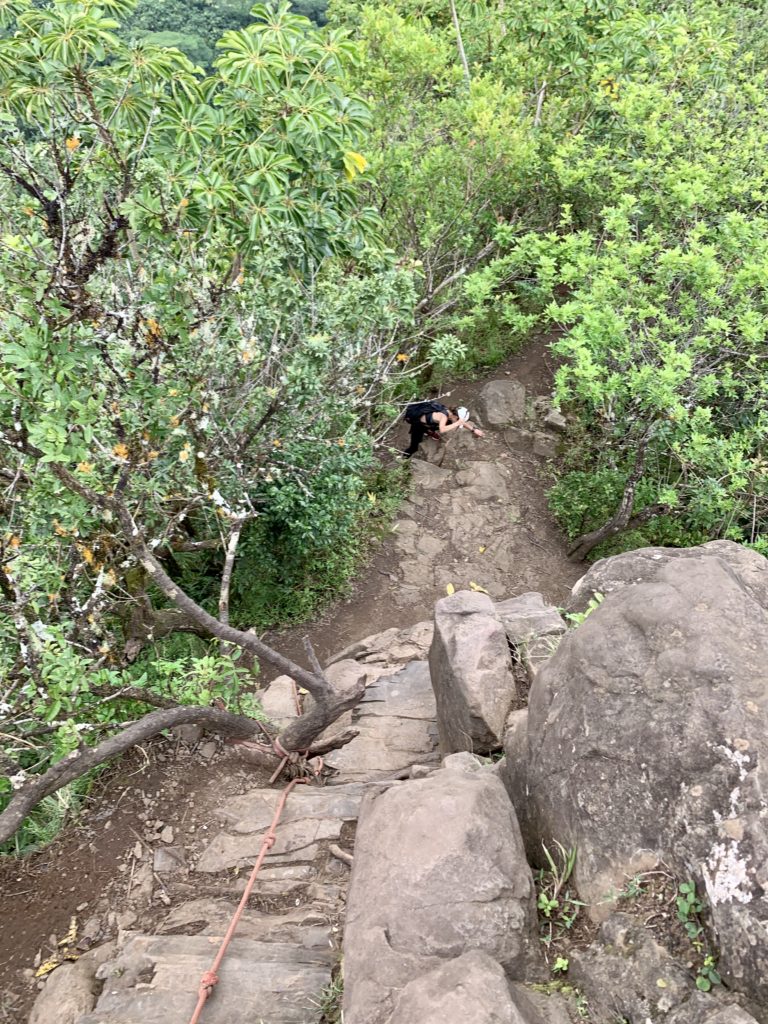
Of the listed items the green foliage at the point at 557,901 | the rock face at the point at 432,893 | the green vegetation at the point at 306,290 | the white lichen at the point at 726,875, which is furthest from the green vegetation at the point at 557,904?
the green vegetation at the point at 306,290

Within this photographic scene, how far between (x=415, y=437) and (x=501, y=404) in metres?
1.71

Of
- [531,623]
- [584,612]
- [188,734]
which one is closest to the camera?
[584,612]

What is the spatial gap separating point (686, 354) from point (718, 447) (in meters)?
1.10

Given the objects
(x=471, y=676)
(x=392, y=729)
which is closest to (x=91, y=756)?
(x=471, y=676)

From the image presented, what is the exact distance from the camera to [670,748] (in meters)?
3.20

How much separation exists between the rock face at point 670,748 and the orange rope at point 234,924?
1680 mm

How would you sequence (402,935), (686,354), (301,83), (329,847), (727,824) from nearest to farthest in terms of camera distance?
(727,824), (402,935), (329,847), (301,83), (686,354)

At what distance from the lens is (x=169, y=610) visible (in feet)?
24.0

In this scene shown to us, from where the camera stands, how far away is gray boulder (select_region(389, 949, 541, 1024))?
258 centimetres

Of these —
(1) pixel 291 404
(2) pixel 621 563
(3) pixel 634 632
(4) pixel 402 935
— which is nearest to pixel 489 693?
(2) pixel 621 563

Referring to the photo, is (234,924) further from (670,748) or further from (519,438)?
(519,438)

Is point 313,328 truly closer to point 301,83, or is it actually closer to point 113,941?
point 301,83

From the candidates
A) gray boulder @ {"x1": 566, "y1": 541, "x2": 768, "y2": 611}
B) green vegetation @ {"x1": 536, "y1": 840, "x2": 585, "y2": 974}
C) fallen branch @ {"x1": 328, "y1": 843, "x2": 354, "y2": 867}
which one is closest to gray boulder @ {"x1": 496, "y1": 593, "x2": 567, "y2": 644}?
gray boulder @ {"x1": 566, "y1": 541, "x2": 768, "y2": 611}

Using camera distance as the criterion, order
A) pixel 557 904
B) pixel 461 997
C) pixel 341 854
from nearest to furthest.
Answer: pixel 461 997
pixel 557 904
pixel 341 854
